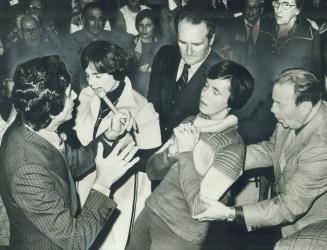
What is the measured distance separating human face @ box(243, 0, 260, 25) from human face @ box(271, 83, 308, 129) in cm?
41

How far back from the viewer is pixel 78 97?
7.93 ft

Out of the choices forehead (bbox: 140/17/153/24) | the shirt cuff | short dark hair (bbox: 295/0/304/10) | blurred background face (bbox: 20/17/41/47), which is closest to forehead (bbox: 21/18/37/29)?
blurred background face (bbox: 20/17/41/47)

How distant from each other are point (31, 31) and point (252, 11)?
1316 millimetres

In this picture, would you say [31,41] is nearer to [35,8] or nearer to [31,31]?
[31,31]

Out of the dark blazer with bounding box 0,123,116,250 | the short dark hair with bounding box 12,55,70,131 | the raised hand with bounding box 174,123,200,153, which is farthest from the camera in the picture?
the raised hand with bounding box 174,123,200,153

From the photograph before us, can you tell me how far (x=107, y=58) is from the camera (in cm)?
237

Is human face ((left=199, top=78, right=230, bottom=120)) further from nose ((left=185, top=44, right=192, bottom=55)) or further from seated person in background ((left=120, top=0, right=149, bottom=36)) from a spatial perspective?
seated person in background ((left=120, top=0, right=149, bottom=36))

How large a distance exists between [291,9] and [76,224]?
1.66 meters

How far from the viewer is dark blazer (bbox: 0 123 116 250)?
1853mm

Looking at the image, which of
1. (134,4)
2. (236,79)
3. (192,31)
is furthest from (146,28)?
(236,79)

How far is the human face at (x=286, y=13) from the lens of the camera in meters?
2.25

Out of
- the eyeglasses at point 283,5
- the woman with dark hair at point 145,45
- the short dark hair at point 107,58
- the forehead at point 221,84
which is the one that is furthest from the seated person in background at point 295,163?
the short dark hair at point 107,58

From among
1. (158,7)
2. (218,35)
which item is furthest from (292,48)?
(158,7)

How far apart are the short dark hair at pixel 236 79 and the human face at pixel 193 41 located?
5.1 inches
